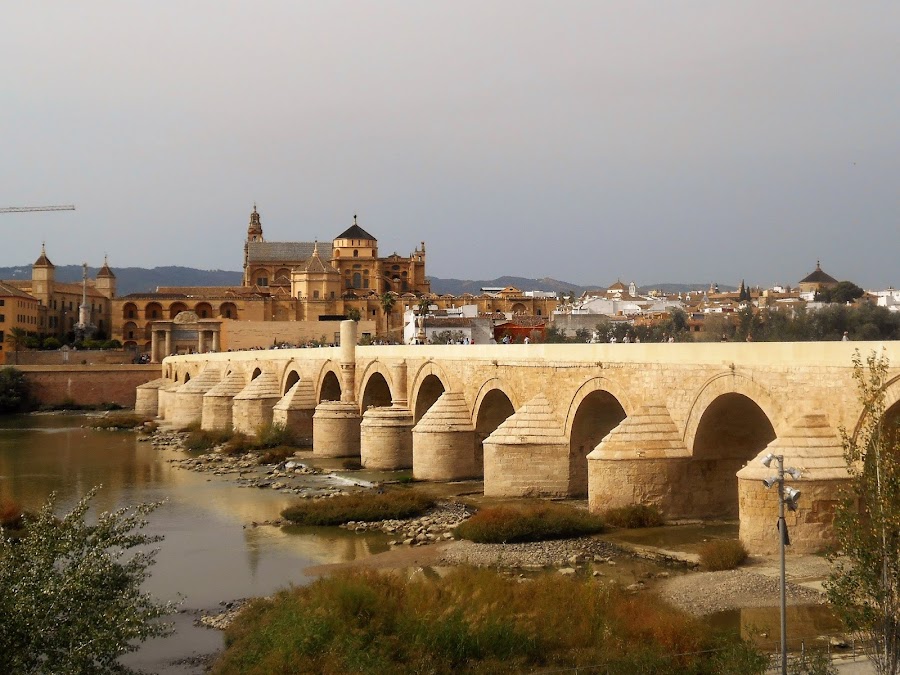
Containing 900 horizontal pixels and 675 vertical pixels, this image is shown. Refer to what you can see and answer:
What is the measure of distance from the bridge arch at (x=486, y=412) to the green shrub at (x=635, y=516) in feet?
21.7

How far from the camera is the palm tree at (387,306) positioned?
6988cm

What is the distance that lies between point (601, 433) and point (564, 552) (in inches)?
200

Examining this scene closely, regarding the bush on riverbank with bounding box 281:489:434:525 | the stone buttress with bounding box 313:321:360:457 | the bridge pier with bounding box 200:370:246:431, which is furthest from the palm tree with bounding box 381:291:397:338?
the bush on riverbank with bounding box 281:489:434:525

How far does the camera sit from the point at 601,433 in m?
19.0

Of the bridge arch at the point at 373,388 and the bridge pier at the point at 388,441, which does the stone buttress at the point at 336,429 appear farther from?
the bridge pier at the point at 388,441

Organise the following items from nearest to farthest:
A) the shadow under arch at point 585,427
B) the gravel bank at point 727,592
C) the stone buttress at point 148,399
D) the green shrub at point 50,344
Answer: the gravel bank at point 727,592, the shadow under arch at point 585,427, the stone buttress at point 148,399, the green shrub at point 50,344

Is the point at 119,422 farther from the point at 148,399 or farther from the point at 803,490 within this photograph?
the point at 803,490

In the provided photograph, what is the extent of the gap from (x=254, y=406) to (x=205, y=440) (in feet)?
6.51

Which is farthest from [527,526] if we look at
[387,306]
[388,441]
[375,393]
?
[387,306]

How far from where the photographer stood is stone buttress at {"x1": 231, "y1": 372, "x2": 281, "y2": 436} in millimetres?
34844

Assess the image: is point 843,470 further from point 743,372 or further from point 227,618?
point 227,618

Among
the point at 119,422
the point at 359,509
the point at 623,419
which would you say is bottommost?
the point at 119,422

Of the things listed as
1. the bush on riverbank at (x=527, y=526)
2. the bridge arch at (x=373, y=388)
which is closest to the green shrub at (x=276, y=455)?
the bridge arch at (x=373, y=388)

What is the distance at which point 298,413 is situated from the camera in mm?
31703
